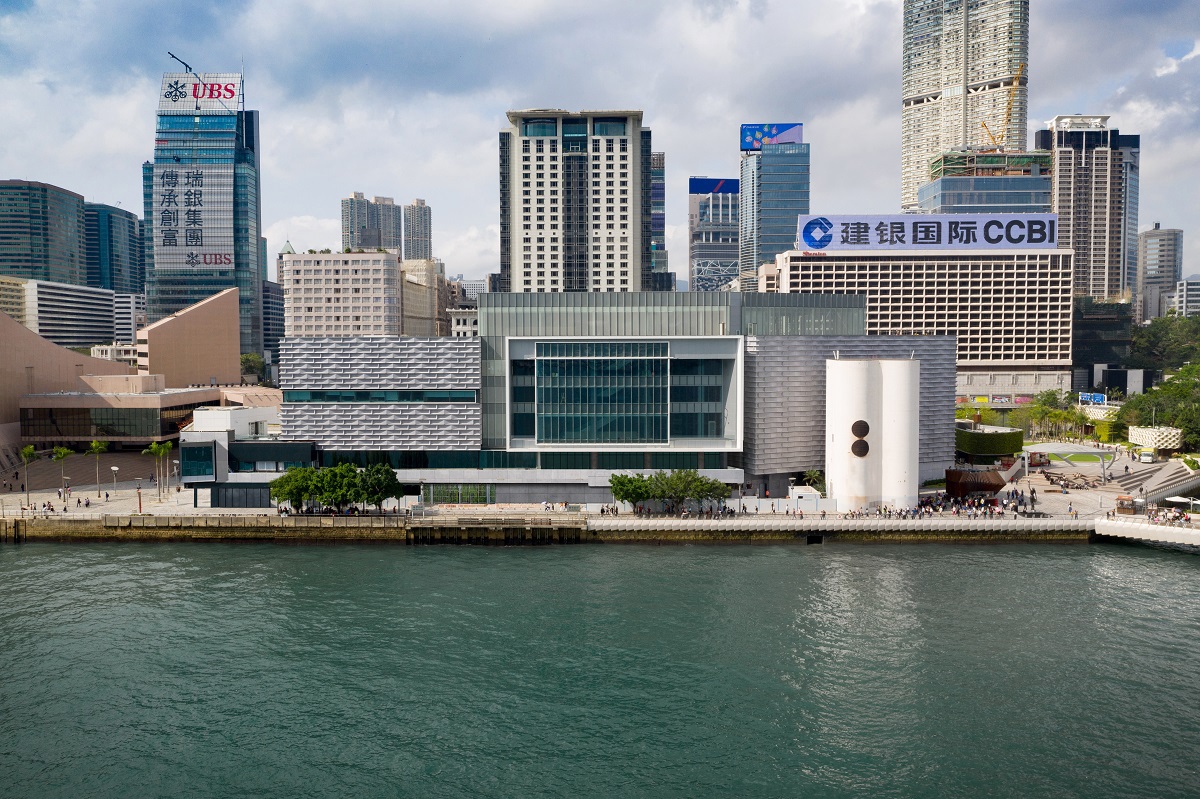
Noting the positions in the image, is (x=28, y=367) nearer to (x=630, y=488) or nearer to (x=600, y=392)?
(x=600, y=392)

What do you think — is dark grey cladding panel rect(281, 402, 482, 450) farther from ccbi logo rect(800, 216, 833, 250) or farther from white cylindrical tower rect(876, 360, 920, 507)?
ccbi logo rect(800, 216, 833, 250)

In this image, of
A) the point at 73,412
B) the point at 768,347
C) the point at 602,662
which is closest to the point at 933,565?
the point at 768,347

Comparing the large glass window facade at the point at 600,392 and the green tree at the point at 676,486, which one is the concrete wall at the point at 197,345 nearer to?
the large glass window facade at the point at 600,392

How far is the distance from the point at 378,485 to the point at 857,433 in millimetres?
47931

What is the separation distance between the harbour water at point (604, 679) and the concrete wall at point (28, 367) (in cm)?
5451

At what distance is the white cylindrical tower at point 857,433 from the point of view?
268 feet

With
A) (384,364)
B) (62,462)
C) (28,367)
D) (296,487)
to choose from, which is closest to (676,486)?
(384,364)

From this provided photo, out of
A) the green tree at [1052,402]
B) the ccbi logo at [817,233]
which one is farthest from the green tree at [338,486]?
the ccbi logo at [817,233]

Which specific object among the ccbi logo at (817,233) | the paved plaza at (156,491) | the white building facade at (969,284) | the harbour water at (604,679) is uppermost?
the ccbi logo at (817,233)

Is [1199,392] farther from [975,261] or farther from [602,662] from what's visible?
[602,662]

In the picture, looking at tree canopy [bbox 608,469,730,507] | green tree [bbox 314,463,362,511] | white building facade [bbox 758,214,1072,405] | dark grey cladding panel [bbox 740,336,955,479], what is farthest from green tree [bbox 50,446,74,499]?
white building facade [bbox 758,214,1072,405]

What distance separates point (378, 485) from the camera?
8062 cm

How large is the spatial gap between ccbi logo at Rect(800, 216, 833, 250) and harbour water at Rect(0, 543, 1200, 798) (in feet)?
389

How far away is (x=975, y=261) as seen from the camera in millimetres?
179625
